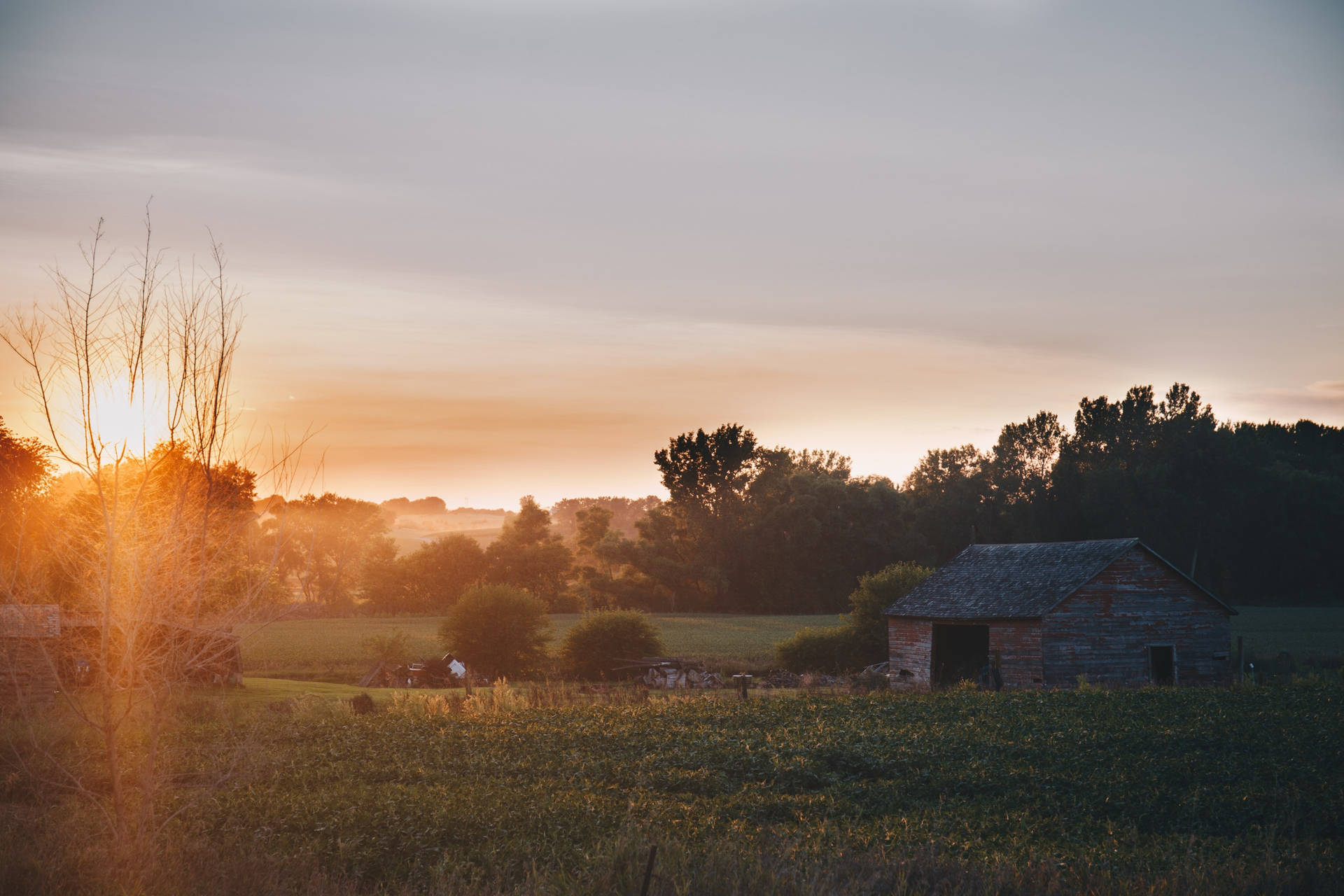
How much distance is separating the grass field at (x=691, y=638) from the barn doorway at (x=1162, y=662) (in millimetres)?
7672

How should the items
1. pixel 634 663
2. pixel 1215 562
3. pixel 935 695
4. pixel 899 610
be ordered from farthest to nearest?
pixel 1215 562 < pixel 634 663 < pixel 899 610 < pixel 935 695

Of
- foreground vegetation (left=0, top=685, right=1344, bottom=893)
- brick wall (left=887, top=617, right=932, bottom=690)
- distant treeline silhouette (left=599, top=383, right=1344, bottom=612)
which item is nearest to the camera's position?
foreground vegetation (left=0, top=685, right=1344, bottom=893)

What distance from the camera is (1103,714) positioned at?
21.9 metres

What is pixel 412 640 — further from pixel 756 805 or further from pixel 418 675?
pixel 756 805

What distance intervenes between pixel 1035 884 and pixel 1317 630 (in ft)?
201

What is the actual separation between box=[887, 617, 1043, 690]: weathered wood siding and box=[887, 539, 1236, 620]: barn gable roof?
432 mm

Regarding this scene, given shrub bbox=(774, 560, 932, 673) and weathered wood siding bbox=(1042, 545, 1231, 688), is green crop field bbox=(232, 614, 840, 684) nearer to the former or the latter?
shrub bbox=(774, 560, 932, 673)

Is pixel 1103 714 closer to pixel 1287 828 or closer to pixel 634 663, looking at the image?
pixel 1287 828

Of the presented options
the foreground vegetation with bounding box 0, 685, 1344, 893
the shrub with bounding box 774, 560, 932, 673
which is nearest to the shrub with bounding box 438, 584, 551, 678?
the shrub with bounding box 774, 560, 932, 673

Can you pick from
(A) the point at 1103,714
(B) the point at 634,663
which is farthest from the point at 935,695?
(B) the point at 634,663

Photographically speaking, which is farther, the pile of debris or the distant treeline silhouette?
the distant treeline silhouette

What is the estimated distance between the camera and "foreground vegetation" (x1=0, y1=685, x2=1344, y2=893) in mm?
9305

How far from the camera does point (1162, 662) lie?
3291 centimetres

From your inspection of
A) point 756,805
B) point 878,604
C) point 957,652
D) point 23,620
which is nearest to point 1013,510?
point 878,604
